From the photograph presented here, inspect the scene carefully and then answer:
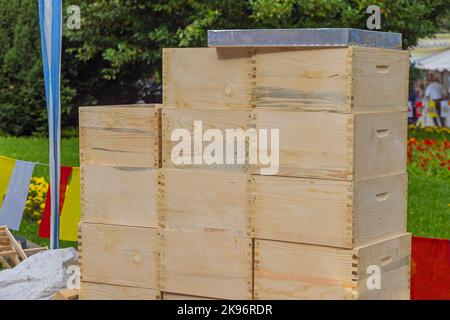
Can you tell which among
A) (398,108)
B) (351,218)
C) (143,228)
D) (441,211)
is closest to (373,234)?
(351,218)

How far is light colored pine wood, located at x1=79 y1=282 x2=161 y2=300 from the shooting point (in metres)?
6.05

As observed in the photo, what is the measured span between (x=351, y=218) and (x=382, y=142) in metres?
0.63

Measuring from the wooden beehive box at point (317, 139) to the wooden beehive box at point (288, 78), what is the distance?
7 cm

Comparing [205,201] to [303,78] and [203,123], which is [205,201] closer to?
[203,123]

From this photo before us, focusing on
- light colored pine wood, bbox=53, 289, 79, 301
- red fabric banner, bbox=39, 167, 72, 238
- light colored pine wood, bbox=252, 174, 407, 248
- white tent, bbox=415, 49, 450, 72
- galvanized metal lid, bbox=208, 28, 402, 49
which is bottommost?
light colored pine wood, bbox=53, 289, 79, 301

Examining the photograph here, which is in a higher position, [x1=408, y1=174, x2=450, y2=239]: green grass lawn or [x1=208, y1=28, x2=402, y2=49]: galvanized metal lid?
[x1=208, y1=28, x2=402, y2=49]: galvanized metal lid

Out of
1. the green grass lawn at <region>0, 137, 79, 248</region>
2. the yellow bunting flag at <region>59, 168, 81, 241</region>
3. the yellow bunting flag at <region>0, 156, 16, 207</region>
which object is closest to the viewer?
the yellow bunting flag at <region>59, 168, 81, 241</region>

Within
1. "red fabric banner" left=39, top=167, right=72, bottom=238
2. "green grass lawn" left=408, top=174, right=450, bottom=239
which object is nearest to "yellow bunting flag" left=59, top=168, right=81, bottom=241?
"red fabric banner" left=39, top=167, right=72, bottom=238

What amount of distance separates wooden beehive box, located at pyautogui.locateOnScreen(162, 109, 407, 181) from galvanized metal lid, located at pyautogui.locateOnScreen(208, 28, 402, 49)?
42cm

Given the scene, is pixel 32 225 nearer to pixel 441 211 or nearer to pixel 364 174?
pixel 441 211

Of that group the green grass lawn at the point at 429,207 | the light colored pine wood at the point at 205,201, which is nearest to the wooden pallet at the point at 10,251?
the light colored pine wood at the point at 205,201

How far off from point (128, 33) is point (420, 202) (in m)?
8.09

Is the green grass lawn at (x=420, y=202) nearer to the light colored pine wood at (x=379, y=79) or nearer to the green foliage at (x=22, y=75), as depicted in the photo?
the green foliage at (x=22, y=75)

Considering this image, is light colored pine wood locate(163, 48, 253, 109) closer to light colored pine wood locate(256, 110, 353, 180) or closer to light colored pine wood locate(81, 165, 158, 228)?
light colored pine wood locate(256, 110, 353, 180)
